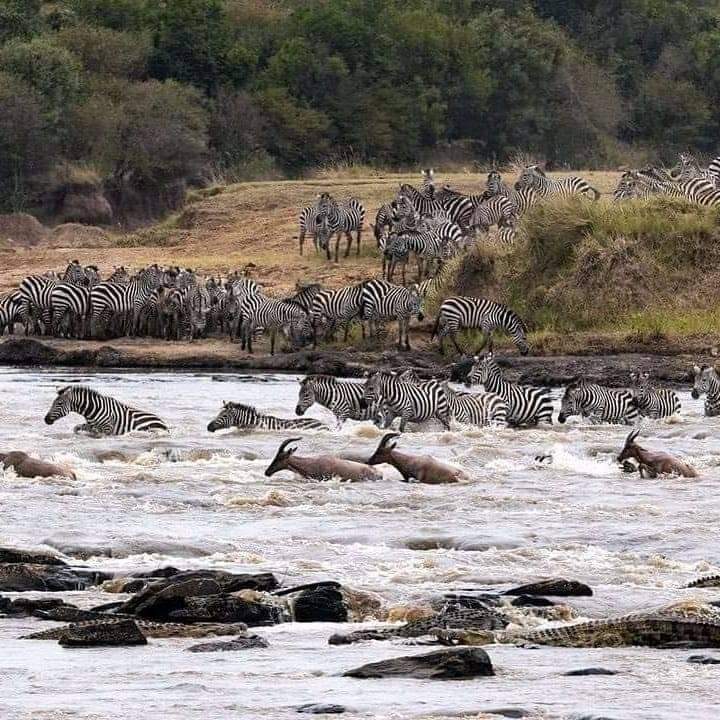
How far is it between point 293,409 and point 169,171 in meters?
27.5

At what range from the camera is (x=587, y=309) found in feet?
93.6

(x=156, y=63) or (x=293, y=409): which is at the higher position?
(x=156, y=63)

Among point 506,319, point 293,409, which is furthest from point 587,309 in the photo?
point 293,409

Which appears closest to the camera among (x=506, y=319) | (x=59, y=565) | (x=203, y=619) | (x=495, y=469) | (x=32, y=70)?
(x=203, y=619)

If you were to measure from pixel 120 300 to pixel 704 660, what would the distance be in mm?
22645

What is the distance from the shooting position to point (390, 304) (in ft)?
92.7

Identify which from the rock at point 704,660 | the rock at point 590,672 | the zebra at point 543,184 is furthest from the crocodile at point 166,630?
the zebra at point 543,184

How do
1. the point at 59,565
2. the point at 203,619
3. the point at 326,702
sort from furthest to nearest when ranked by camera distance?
1. the point at 59,565
2. the point at 203,619
3. the point at 326,702

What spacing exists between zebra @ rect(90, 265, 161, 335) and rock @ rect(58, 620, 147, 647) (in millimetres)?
21314

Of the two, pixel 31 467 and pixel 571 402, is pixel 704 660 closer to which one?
pixel 31 467

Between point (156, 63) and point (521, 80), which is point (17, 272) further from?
point (521, 80)

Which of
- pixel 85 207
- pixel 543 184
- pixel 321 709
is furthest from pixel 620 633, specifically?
pixel 85 207

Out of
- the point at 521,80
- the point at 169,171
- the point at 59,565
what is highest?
the point at 521,80

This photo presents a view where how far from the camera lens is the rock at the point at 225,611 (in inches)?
397
